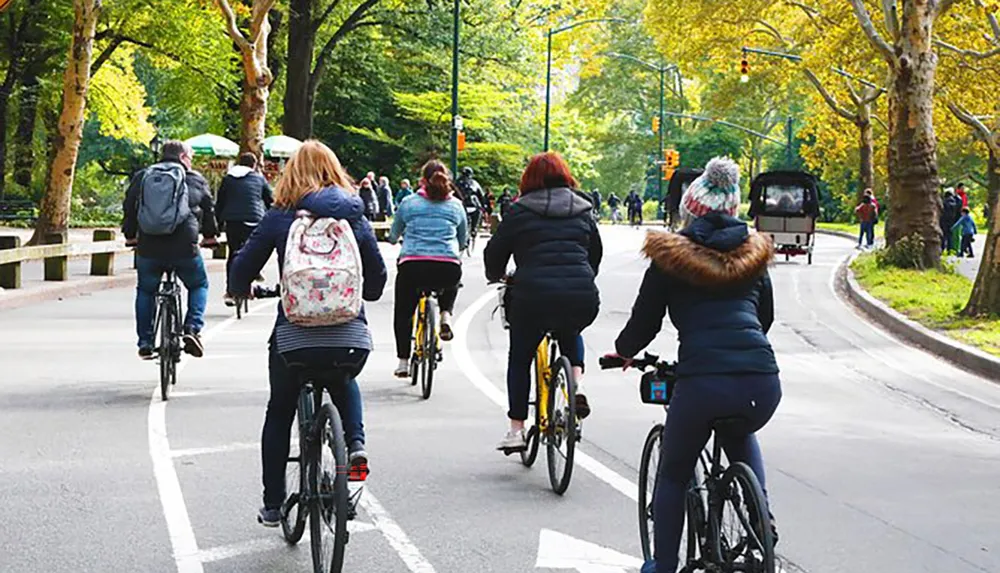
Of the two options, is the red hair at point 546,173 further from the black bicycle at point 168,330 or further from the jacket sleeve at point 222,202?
the jacket sleeve at point 222,202

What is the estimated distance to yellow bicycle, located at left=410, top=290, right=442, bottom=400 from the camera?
12195 millimetres

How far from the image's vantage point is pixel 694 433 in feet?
Result: 18.2

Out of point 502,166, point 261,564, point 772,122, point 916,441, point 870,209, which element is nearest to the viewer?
point 261,564

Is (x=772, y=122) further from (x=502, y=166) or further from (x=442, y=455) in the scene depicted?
(x=442, y=455)

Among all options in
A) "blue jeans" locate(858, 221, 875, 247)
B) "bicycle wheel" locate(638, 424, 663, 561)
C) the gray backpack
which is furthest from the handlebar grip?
"blue jeans" locate(858, 221, 875, 247)

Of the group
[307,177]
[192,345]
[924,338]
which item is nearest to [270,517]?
[307,177]

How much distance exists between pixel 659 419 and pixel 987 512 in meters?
3.29

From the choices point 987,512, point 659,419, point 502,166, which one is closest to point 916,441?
point 659,419

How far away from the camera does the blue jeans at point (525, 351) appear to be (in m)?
8.76

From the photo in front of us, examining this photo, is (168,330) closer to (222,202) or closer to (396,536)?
(396,536)

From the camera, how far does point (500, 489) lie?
8727 millimetres

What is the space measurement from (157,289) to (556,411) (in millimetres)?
4683

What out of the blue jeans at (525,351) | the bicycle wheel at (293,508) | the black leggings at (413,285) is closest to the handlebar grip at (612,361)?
the bicycle wheel at (293,508)

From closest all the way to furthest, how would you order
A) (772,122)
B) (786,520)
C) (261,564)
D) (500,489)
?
(261,564) < (786,520) < (500,489) < (772,122)
